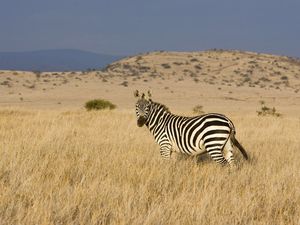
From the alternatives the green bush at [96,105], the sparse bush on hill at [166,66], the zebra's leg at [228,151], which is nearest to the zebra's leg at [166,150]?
the zebra's leg at [228,151]

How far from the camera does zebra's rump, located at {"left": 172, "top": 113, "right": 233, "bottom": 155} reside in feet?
24.9

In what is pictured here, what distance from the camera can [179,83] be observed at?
59.6 meters

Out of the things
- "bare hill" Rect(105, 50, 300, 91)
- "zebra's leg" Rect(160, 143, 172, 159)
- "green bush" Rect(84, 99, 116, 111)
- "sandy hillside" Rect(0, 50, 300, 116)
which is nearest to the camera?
"zebra's leg" Rect(160, 143, 172, 159)

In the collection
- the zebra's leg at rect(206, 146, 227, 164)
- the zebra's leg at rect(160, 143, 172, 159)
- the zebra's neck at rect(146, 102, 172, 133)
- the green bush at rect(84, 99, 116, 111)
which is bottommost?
the green bush at rect(84, 99, 116, 111)

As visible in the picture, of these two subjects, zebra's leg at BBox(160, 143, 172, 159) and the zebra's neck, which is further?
the zebra's neck

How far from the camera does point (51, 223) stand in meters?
3.83

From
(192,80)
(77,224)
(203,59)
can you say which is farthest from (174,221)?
(203,59)

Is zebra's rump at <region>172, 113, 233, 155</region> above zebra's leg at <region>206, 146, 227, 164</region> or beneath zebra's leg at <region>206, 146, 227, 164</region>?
above

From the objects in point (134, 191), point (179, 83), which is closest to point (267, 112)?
point (134, 191)

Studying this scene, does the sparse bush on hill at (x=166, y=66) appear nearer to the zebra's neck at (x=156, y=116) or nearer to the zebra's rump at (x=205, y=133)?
the zebra's neck at (x=156, y=116)

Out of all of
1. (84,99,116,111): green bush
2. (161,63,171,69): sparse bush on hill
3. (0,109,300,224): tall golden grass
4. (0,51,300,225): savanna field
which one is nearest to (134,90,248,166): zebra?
(0,51,300,225): savanna field

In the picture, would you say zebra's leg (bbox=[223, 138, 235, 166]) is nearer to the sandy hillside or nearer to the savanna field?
the savanna field

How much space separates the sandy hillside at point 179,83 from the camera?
139ft

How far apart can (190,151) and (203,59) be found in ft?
253
